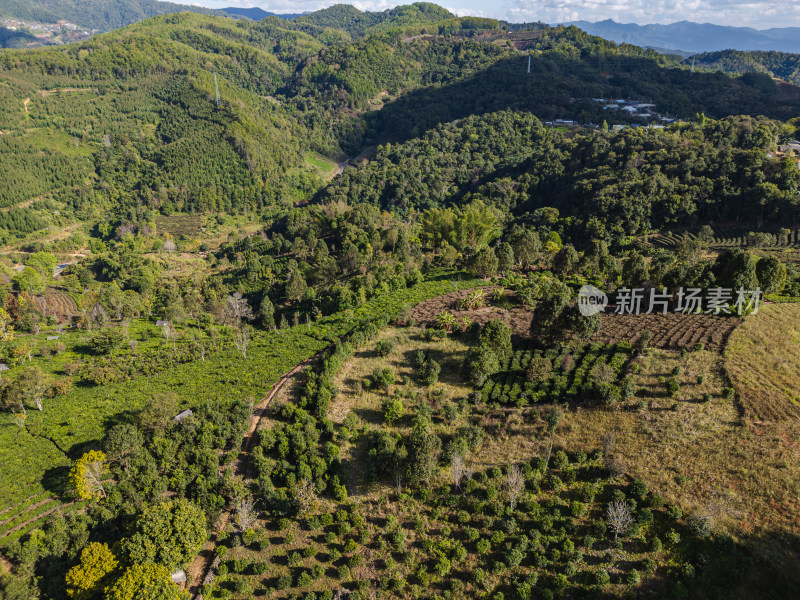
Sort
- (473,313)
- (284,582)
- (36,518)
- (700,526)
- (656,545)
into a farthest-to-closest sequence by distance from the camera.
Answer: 1. (473,313)
2. (36,518)
3. (284,582)
4. (656,545)
5. (700,526)

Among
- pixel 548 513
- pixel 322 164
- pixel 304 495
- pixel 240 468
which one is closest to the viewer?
pixel 548 513

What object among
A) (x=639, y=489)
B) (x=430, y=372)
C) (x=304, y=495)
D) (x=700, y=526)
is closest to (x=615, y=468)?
(x=639, y=489)

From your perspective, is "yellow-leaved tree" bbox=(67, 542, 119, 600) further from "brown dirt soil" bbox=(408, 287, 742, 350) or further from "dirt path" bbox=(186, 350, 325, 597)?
"brown dirt soil" bbox=(408, 287, 742, 350)

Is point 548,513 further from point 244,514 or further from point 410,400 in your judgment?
point 244,514

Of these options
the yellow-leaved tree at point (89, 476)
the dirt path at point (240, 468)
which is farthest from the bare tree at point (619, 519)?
the yellow-leaved tree at point (89, 476)

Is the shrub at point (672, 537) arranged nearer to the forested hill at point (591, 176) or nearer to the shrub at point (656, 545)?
the shrub at point (656, 545)
